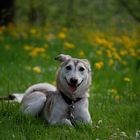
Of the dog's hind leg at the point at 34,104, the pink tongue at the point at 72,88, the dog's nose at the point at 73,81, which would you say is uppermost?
the dog's nose at the point at 73,81

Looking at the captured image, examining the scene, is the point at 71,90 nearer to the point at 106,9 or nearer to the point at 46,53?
the point at 46,53

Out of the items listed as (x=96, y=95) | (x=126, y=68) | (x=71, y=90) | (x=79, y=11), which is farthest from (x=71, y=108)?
(x=79, y=11)

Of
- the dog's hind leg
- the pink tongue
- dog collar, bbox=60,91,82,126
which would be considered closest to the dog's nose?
the pink tongue

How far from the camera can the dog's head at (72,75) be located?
760 centimetres

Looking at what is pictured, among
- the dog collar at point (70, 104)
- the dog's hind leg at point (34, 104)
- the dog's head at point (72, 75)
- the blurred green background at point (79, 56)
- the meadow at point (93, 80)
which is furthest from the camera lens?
the dog's hind leg at point (34, 104)

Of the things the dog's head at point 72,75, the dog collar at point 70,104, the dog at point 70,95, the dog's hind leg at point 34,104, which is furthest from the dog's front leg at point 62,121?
the dog's hind leg at point 34,104

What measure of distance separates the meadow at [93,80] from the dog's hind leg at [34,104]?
0.46 ft

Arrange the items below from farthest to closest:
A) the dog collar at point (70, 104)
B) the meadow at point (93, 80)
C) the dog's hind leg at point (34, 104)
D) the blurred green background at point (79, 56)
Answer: the dog's hind leg at point (34, 104) < the dog collar at point (70, 104) < the blurred green background at point (79, 56) < the meadow at point (93, 80)

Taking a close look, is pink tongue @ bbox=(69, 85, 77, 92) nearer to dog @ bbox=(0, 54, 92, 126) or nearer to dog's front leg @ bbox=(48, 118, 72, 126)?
dog @ bbox=(0, 54, 92, 126)

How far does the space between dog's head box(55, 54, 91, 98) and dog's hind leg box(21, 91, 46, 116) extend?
1.60 feet

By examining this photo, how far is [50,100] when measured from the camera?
26.3ft

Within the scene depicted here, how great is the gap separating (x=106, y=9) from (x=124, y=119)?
1511 cm

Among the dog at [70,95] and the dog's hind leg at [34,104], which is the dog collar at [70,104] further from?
the dog's hind leg at [34,104]

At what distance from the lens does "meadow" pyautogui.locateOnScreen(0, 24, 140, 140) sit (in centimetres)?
727
